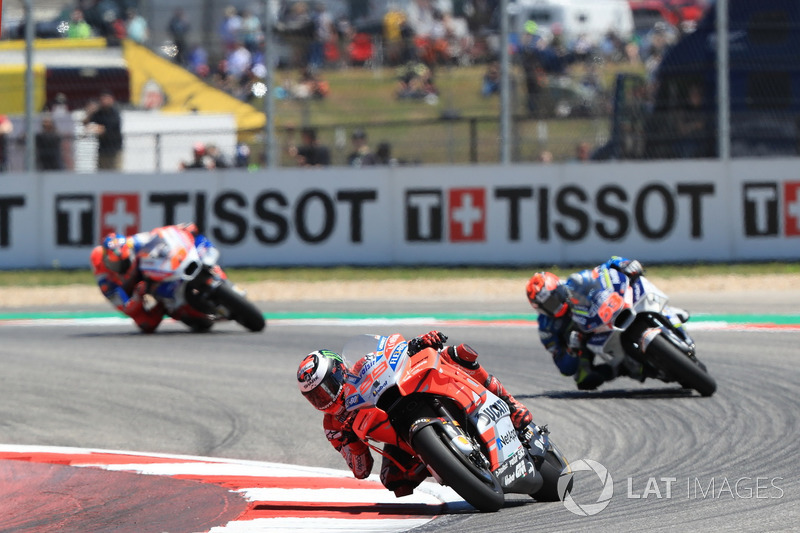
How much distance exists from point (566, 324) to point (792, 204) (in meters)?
9.12

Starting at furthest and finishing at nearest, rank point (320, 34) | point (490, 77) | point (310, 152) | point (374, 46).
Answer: point (320, 34)
point (374, 46)
point (490, 77)
point (310, 152)

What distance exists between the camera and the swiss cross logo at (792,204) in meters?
17.1

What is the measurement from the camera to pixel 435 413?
5.71m

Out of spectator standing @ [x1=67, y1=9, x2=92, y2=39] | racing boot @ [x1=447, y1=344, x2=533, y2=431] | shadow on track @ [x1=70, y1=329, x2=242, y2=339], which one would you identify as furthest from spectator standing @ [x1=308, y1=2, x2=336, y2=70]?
racing boot @ [x1=447, y1=344, x2=533, y2=431]

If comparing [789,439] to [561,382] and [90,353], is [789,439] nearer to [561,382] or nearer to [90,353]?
[561,382]

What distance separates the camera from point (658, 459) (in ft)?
22.8

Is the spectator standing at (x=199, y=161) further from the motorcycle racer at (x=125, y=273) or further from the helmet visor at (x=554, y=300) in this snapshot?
the helmet visor at (x=554, y=300)

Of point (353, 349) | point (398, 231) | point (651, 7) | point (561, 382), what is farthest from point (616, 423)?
point (651, 7)

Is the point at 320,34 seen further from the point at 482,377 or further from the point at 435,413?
the point at 435,413

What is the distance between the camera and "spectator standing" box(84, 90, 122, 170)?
18922 mm

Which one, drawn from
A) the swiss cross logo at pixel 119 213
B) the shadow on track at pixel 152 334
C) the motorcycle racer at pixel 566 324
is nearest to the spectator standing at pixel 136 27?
the swiss cross logo at pixel 119 213

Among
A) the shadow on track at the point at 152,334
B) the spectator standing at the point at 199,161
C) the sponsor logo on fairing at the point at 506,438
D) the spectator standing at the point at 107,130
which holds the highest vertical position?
the spectator standing at the point at 107,130

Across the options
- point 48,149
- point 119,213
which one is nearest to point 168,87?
point 48,149

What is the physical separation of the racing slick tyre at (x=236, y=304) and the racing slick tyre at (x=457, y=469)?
7.29m
